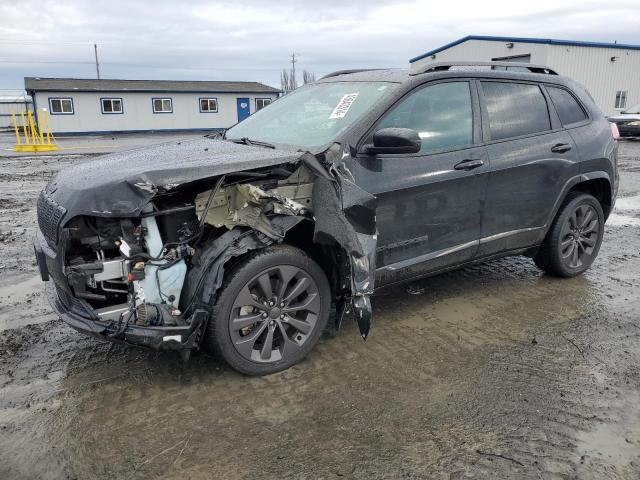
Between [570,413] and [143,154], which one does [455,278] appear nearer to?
[570,413]

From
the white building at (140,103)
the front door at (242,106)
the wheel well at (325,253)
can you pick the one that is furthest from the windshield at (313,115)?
the front door at (242,106)

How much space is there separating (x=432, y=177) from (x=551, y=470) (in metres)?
2.03

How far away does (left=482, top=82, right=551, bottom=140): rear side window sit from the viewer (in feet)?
13.9

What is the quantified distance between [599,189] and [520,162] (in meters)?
1.40

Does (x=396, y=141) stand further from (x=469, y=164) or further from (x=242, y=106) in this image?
(x=242, y=106)

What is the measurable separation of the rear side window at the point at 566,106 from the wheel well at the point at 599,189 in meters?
0.60

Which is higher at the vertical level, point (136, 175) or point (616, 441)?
point (136, 175)

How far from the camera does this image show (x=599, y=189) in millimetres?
5125

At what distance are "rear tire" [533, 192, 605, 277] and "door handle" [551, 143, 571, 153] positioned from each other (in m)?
0.49

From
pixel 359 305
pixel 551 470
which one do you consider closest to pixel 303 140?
pixel 359 305

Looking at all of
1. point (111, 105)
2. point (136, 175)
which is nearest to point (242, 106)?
point (111, 105)

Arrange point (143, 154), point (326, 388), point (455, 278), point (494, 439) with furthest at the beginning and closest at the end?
point (455, 278) < point (143, 154) < point (326, 388) < point (494, 439)

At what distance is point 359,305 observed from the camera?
3.36 m

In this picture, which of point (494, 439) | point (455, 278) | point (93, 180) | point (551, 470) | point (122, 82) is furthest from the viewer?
point (122, 82)
